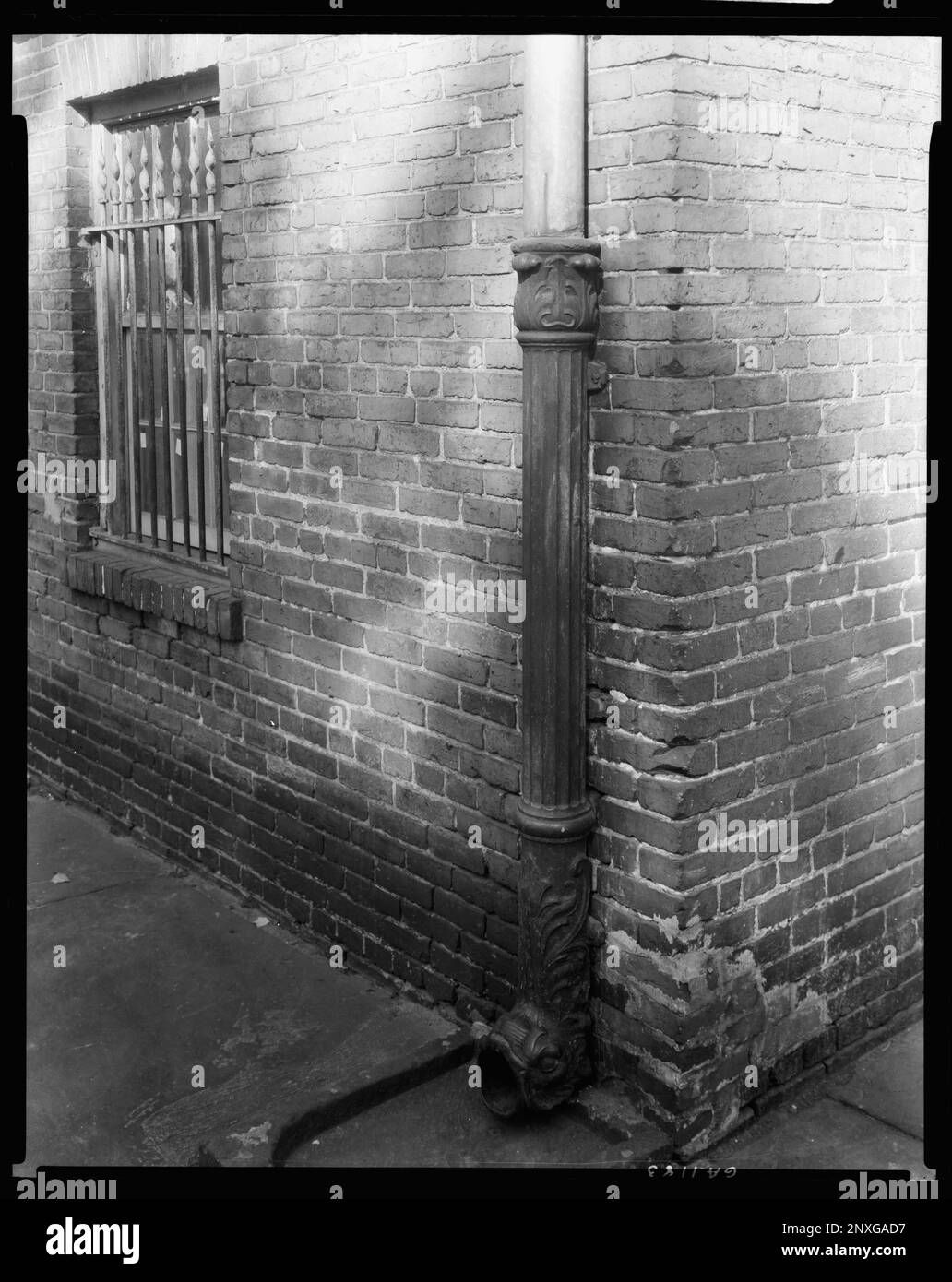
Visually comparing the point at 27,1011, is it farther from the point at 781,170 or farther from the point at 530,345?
the point at 781,170

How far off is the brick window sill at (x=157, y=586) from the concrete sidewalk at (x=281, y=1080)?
3.56 feet

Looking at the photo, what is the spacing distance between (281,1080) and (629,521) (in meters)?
1.86

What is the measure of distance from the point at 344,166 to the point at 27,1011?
2828 mm

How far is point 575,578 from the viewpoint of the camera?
12.2 feet

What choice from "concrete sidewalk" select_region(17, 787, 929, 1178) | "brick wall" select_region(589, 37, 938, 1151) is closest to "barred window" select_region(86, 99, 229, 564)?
"concrete sidewalk" select_region(17, 787, 929, 1178)

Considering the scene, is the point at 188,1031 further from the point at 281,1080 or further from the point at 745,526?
the point at 745,526

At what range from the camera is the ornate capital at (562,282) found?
356cm

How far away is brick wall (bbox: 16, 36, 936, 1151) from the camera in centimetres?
361

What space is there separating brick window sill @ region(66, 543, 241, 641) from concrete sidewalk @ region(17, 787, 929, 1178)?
3.56 feet

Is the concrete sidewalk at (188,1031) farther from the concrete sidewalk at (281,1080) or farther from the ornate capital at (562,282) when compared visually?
the ornate capital at (562,282)

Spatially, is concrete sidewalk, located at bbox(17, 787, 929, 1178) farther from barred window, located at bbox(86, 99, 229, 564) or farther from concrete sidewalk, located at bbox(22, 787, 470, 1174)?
barred window, located at bbox(86, 99, 229, 564)

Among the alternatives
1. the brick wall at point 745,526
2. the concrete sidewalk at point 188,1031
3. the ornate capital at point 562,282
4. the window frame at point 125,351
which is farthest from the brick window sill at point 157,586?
the ornate capital at point 562,282
